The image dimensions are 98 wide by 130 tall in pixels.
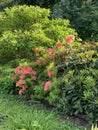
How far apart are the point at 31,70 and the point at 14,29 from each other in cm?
175

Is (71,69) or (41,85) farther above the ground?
(71,69)

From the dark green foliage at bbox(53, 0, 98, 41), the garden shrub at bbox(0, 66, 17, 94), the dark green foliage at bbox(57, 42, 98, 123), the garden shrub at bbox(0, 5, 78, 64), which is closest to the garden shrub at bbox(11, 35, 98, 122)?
the dark green foliage at bbox(57, 42, 98, 123)

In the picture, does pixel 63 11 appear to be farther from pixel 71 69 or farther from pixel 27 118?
pixel 27 118

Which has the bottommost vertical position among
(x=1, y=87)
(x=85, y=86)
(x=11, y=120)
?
(x=1, y=87)

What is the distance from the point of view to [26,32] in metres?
7.01

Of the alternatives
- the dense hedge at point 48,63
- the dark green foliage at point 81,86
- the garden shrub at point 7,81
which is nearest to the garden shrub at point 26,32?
the dense hedge at point 48,63

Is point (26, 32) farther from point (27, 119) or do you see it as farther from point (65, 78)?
point (27, 119)

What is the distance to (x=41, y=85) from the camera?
6105 mm

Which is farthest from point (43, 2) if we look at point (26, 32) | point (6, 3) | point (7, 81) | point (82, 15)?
point (7, 81)

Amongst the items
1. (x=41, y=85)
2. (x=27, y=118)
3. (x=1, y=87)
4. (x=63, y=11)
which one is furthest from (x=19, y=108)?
(x=63, y=11)

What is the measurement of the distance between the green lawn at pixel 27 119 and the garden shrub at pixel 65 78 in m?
0.26

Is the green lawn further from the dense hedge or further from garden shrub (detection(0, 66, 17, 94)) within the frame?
garden shrub (detection(0, 66, 17, 94))

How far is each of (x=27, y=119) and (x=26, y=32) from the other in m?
2.66

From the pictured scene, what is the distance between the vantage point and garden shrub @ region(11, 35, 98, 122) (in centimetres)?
519
